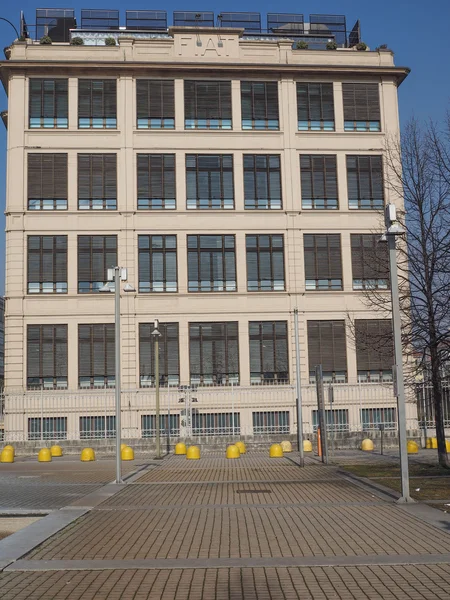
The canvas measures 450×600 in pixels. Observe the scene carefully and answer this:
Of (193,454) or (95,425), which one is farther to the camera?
(95,425)

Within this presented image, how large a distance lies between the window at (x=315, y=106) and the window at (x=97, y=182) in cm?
1213

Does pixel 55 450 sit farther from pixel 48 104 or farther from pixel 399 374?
pixel 399 374

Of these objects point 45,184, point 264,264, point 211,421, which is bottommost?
point 211,421

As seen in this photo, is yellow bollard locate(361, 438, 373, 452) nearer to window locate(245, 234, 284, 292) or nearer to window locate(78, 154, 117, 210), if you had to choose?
window locate(245, 234, 284, 292)

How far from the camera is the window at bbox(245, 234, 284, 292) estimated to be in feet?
148

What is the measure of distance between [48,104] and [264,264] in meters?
16.2

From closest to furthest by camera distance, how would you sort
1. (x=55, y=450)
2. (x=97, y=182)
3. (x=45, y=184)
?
(x=55, y=450) < (x=45, y=184) < (x=97, y=182)

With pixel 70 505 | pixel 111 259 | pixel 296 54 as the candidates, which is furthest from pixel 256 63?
pixel 70 505

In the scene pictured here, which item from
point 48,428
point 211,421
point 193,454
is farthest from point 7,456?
point 211,421

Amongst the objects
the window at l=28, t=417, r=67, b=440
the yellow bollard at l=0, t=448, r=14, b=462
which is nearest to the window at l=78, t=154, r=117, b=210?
the window at l=28, t=417, r=67, b=440

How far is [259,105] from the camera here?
46469 millimetres

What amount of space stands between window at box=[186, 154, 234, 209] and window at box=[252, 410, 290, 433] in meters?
12.7

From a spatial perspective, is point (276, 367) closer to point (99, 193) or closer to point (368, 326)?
point (368, 326)

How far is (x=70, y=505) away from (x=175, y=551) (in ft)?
20.0
